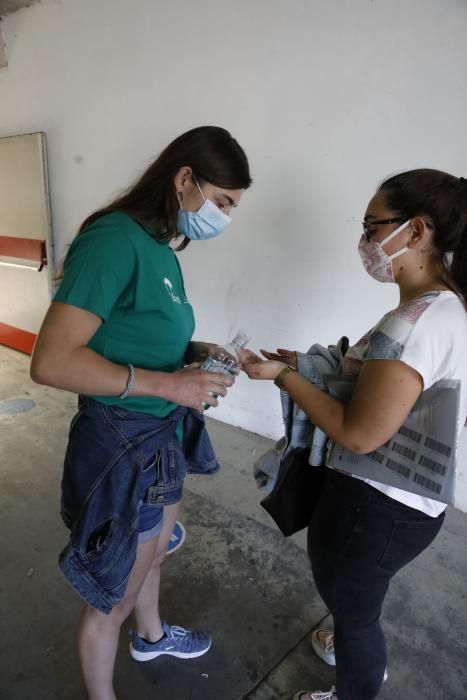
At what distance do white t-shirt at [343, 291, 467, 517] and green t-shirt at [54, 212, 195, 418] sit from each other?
0.47m

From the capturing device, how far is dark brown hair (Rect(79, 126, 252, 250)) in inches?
39.5

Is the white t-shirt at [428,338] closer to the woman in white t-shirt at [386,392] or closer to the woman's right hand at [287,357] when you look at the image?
the woman in white t-shirt at [386,392]

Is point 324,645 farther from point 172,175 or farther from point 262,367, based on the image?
point 172,175

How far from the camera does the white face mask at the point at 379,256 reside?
100 cm

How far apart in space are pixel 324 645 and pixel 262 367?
40.6 inches

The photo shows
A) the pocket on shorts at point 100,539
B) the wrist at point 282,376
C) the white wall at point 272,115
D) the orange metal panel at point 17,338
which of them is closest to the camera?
the pocket on shorts at point 100,539

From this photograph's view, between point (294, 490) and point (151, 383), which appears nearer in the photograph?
point (151, 383)

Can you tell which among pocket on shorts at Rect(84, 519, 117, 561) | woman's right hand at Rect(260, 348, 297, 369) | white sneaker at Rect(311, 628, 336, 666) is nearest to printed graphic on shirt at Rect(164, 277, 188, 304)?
woman's right hand at Rect(260, 348, 297, 369)

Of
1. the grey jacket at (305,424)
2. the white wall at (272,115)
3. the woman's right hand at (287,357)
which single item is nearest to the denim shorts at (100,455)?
the grey jacket at (305,424)

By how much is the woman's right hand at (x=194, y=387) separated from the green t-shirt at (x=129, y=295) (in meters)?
0.09

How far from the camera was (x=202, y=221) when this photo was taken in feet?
3.76

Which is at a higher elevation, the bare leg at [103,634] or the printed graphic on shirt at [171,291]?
the printed graphic on shirt at [171,291]

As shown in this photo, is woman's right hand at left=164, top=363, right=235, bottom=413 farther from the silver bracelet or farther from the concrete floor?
the concrete floor

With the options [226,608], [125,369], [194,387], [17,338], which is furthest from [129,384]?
[17,338]
